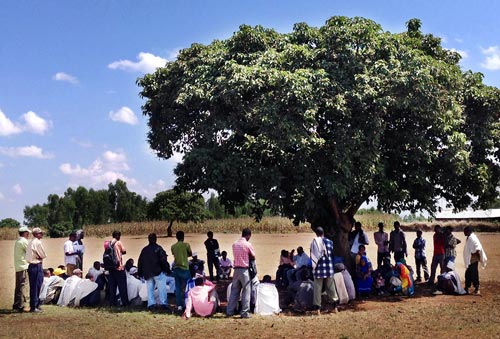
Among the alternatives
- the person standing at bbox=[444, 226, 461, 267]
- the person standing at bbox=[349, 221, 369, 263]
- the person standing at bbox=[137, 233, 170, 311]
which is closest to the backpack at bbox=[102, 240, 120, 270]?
the person standing at bbox=[137, 233, 170, 311]

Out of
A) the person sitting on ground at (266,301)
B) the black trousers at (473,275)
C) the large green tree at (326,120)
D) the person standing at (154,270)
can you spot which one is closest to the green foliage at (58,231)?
the large green tree at (326,120)

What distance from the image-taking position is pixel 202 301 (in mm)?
12047

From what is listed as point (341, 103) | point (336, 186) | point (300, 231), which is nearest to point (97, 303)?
point (336, 186)

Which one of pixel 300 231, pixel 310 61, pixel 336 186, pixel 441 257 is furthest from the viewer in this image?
pixel 300 231

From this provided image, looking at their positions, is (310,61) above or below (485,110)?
above

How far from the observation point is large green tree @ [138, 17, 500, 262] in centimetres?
1334

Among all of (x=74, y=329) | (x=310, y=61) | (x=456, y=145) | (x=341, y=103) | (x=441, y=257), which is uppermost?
(x=310, y=61)

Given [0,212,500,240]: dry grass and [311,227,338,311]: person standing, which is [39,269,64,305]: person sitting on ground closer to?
[311,227,338,311]: person standing

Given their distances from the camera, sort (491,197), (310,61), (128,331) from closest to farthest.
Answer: (128,331) → (310,61) → (491,197)

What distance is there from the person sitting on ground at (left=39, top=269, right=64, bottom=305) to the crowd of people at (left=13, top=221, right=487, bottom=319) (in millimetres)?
25

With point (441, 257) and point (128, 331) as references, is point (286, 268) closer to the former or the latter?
point (441, 257)

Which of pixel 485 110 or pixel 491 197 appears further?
pixel 491 197

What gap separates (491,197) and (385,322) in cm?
915

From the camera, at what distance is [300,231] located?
60.4m
